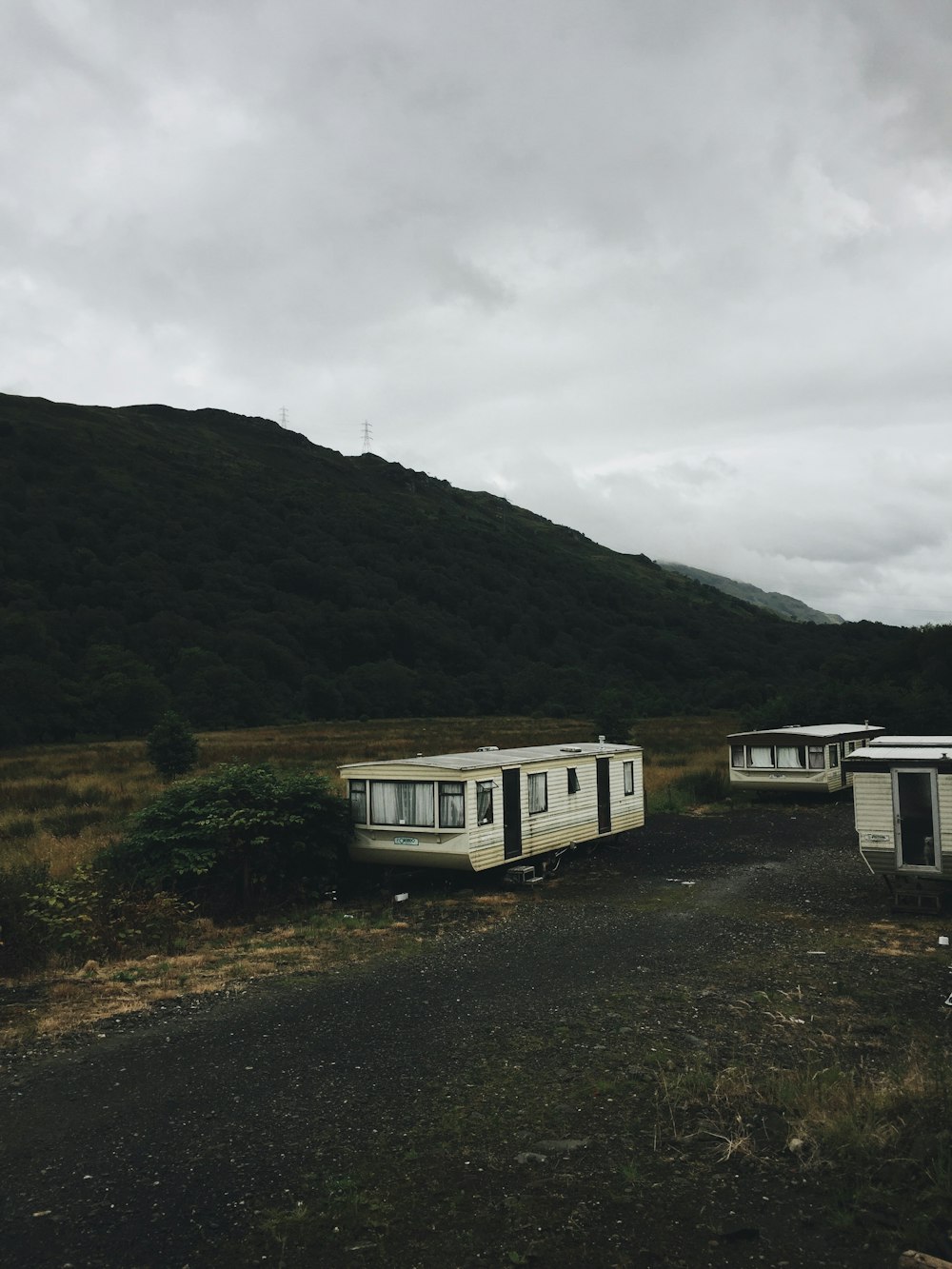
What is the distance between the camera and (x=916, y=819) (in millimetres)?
18469

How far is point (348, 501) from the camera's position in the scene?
162750 mm

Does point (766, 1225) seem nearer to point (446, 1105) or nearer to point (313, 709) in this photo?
point (446, 1105)

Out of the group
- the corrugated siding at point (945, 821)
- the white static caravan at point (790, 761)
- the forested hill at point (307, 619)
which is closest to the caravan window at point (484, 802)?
the corrugated siding at point (945, 821)

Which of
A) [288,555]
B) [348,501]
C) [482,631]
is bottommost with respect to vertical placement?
[482,631]

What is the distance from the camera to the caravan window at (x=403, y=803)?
1714cm

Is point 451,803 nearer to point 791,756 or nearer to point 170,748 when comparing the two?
point 791,756

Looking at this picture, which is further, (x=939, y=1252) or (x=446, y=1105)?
(x=446, y=1105)

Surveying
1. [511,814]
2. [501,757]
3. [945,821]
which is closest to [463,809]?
[511,814]

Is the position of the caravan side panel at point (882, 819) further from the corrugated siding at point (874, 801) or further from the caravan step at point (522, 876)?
the caravan step at point (522, 876)

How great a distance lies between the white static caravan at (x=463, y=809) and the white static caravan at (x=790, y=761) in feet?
38.1

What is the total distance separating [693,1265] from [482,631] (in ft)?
403

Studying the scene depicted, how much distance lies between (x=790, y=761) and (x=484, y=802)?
626 inches

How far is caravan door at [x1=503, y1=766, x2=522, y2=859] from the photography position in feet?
59.5

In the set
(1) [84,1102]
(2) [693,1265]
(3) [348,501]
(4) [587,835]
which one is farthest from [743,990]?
(3) [348,501]
